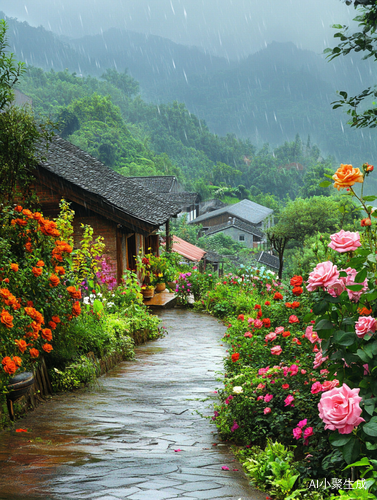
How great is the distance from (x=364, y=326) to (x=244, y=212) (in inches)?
2735

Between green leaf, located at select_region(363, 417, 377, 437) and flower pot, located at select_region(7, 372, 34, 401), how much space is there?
122 inches

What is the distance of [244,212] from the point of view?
233 feet

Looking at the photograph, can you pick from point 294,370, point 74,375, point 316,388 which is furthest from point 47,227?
point 316,388

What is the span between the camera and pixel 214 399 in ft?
17.1

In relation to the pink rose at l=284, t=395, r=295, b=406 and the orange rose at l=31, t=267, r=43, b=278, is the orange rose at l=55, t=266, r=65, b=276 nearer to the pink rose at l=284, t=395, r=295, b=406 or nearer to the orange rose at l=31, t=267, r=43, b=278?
the orange rose at l=31, t=267, r=43, b=278

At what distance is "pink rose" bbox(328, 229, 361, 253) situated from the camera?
255 centimetres

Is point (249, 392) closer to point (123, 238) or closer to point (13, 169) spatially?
point (13, 169)

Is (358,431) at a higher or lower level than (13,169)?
lower

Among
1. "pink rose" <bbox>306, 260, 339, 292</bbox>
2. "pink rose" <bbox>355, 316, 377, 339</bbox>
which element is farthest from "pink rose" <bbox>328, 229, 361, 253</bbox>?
"pink rose" <bbox>355, 316, 377, 339</bbox>

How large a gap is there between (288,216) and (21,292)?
1636 inches

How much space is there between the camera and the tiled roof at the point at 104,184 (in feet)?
41.1

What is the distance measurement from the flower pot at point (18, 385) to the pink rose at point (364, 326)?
310 cm

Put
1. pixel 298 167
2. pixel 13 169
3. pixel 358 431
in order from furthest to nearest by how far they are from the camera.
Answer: pixel 298 167
pixel 13 169
pixel 358 431

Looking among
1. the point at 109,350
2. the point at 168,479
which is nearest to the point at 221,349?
the point at 109,350
